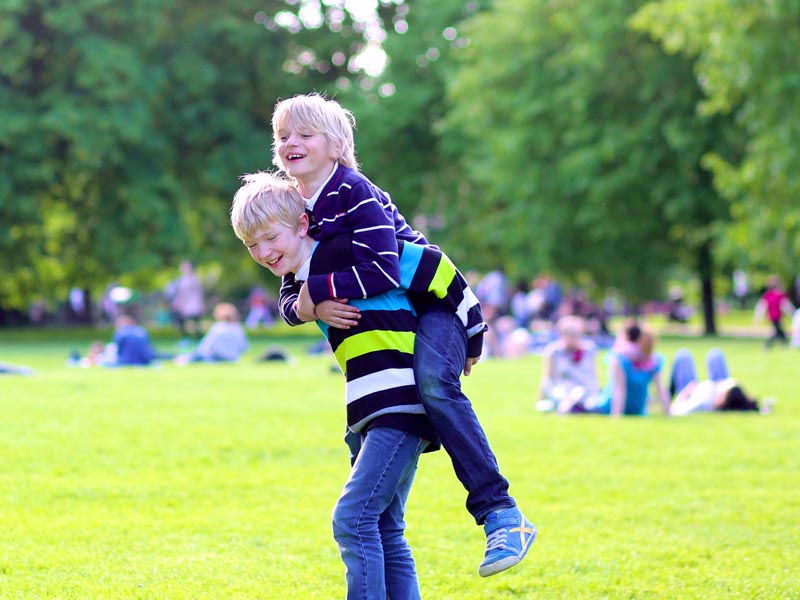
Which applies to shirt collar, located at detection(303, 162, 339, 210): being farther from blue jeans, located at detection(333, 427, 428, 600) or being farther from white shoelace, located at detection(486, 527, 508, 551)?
white shoelace, located at detection(486, 527, 508, 551)

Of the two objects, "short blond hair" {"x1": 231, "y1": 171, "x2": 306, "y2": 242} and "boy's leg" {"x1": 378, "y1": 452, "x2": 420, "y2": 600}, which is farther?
"boy's leg" {"x1": 378, "y1": 452, "x2": 420, "y2": 600}

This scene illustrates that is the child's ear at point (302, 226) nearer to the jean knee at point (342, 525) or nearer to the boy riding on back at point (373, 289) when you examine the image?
the boy riding on back at point (373, 289)

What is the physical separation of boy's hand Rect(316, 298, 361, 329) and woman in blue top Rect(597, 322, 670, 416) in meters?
8.96

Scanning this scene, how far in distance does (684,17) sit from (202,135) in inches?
637

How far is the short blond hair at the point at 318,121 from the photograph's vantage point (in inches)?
180

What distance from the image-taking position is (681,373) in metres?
15.1

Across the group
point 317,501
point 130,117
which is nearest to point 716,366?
point 317,501

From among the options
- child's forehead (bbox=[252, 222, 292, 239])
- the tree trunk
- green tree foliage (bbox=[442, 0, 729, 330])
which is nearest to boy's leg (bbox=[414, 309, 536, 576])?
child's forehead (bbox=[252, 222, 292, 239])

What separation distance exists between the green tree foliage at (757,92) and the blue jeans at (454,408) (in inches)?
936

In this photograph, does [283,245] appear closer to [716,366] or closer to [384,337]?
[384,337]

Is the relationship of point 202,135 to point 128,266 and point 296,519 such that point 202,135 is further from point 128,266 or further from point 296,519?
point 296,519

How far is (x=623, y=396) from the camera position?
13.3 m

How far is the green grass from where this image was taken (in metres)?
5.89

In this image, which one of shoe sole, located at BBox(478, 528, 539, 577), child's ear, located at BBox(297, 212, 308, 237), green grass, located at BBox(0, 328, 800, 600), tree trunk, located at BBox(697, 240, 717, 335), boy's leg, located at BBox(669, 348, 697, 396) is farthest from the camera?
tree trunk, located at BBox(697, 240, 717, 335)
